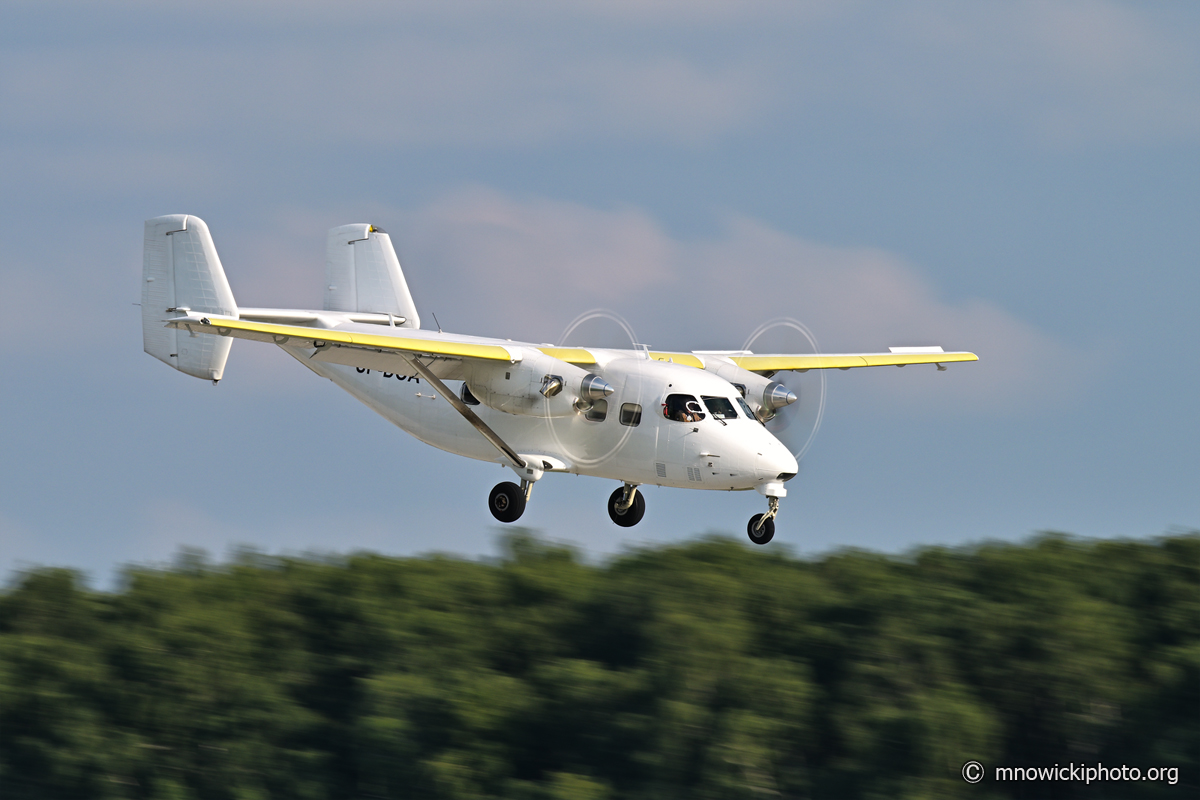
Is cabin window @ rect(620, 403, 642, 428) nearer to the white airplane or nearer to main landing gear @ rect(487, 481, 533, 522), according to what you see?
the white airplane

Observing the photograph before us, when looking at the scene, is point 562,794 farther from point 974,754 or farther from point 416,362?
point 416,362

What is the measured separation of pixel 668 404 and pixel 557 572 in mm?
7161

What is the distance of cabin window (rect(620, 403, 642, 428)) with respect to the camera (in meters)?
30.8

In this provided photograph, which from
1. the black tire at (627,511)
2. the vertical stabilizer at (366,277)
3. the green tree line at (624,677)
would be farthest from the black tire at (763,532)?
the vertical stabilizer at (366,277)

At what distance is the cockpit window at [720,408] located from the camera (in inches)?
1193

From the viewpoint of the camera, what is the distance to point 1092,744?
29.9 m

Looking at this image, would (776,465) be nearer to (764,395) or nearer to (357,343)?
(764,395)

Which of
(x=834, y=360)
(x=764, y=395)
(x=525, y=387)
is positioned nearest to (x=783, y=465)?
(x=764, y=395)

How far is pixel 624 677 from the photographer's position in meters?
30.4

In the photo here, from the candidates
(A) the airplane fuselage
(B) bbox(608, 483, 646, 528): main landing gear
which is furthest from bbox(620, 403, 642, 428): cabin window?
(B) bbox(608, 483, 646, 528): main landing gear

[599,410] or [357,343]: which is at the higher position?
[357,343]

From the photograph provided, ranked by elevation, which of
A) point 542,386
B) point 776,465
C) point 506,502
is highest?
point 542,386

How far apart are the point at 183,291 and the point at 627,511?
12.0 m

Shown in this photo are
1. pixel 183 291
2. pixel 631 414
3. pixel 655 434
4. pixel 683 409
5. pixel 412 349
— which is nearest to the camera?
pixel 683 409
